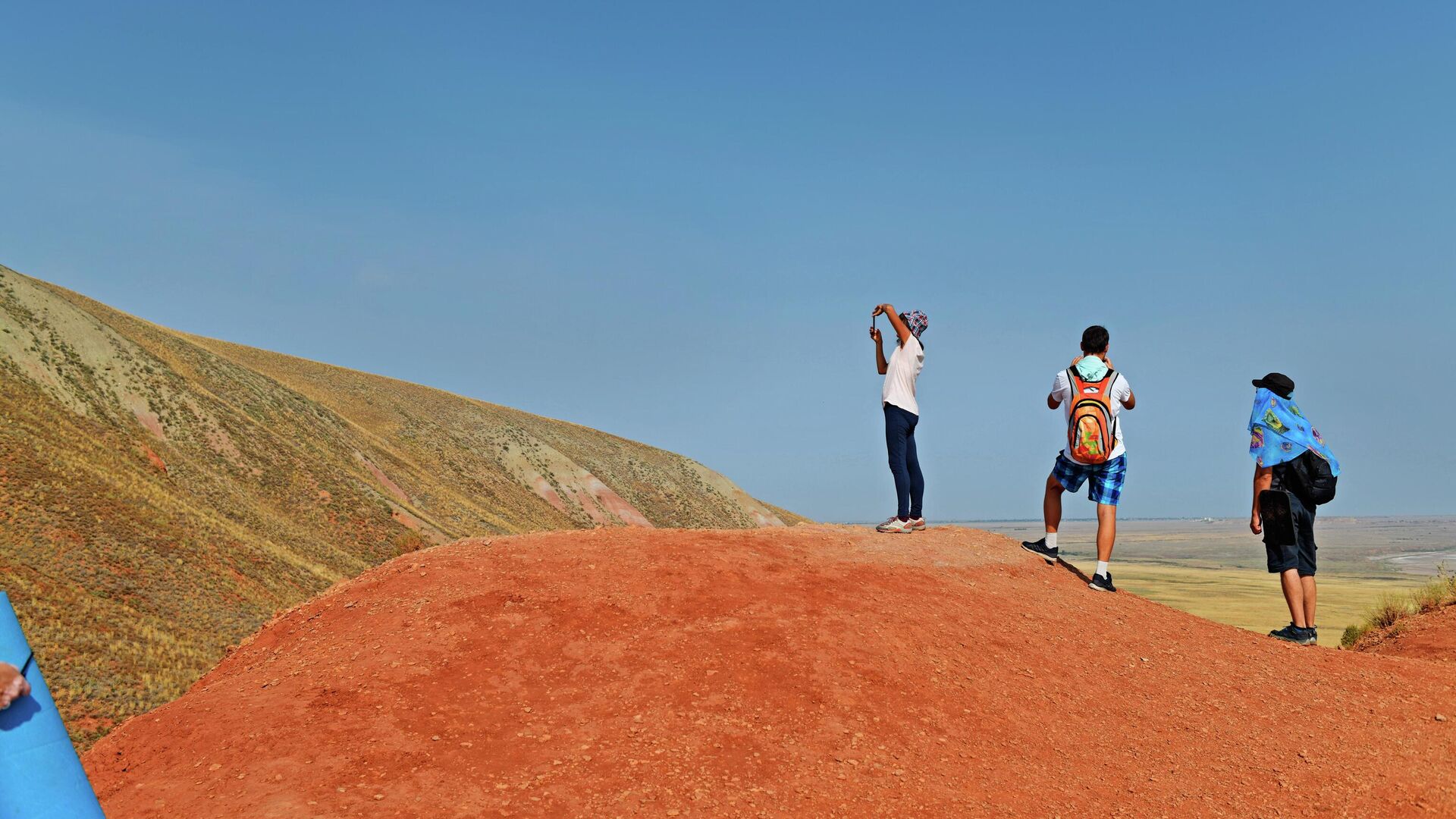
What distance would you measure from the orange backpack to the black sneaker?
112 centimetres

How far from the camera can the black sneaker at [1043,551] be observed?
30.1 feet

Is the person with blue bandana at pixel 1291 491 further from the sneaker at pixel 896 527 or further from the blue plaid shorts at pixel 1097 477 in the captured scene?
the sneaker at pixel 896 527

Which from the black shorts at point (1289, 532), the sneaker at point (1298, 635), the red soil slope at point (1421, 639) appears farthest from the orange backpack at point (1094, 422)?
the red soil slope at point (1421, 639)

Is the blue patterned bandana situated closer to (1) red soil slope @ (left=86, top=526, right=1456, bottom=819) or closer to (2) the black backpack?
(2) the black backpack

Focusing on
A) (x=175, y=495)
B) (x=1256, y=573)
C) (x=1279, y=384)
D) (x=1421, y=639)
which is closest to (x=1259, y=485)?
(x=1279, y=384)

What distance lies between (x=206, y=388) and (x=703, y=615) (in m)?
38.9

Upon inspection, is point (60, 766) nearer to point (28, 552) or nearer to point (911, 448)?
point (911, 448)

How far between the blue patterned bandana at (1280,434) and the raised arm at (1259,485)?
0.06 metres

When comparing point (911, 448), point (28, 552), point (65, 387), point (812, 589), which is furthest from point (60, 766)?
point (65, 387)

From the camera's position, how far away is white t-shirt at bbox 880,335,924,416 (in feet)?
30.7

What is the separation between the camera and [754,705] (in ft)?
17.1

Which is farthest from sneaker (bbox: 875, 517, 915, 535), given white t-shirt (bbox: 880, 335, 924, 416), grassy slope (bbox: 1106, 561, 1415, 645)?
grassy slope (bbox: 1106, 561, 1415, 645)

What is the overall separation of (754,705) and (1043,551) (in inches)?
204

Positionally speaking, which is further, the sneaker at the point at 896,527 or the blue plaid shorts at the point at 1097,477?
the sneaker at the point at 896,527
